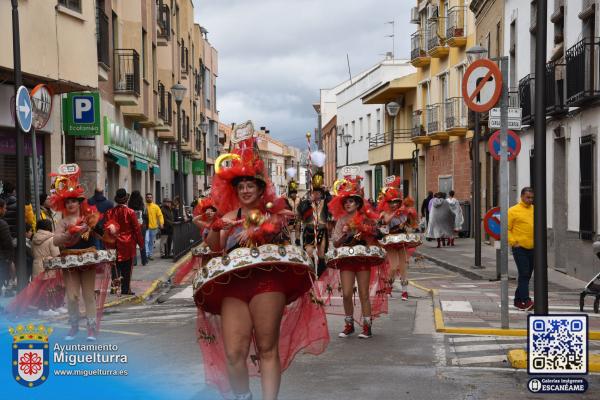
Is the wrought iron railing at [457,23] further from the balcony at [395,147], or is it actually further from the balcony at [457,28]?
the balcony at [395,147]

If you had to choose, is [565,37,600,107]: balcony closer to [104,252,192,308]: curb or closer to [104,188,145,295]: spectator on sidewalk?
[104,252,192,308]: curb

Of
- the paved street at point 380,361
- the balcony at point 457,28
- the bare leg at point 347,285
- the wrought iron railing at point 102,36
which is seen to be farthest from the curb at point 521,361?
the balcony at point 457,28

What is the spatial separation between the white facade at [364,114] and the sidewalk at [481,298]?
29847 mm

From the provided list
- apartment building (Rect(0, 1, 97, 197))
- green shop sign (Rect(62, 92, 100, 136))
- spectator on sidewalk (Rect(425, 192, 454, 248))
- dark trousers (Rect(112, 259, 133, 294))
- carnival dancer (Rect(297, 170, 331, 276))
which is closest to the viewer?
carnival dancer (Rect(297, 170, 331, 276))

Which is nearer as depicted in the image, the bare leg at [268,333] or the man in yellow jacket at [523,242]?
the bare leg at [268,333]

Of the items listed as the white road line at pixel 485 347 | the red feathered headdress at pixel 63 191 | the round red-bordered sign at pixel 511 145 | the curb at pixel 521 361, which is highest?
the round red-bordered sign at pixel 511 145

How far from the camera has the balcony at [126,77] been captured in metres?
28.1

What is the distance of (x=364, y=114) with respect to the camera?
59375 mm

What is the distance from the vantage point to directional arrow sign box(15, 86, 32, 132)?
12031mm

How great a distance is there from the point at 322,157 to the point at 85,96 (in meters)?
10.5

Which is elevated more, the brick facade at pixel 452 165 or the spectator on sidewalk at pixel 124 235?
the brick facade at pixel 452 165


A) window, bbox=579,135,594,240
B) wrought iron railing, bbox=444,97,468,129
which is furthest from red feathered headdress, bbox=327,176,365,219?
wrought iron railing, bbox=444,97,468,129

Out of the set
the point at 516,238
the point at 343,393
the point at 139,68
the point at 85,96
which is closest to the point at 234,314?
the point at 343,393

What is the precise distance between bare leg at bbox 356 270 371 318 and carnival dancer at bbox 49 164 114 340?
111 inches
